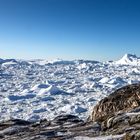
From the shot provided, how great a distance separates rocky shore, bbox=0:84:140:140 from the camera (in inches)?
624

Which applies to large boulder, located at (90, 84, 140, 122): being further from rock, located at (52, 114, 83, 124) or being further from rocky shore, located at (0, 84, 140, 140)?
rock, located at (52, 114, 83, 124)

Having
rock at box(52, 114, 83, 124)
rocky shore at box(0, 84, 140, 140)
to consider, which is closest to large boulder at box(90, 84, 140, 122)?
rocky shore at box(0, 84, 140, 140)

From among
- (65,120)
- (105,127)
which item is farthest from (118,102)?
(105,127)

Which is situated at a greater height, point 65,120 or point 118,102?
point 118,102

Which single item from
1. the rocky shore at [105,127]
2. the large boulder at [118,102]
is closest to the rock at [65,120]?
the rocky shore at [105,127]

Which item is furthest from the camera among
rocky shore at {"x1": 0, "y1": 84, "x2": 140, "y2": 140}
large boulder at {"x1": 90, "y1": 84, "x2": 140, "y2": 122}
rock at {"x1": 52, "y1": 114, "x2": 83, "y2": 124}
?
rock at {"x1": 52, "y1": 114, "x2": 83, "y2": 124}

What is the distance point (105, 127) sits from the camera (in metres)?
17.8

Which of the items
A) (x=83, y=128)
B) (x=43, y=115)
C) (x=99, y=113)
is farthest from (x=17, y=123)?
(x=43, y=115)

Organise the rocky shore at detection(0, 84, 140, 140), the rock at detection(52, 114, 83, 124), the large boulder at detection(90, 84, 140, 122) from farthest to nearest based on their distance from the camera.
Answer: the rock at detection(52, 114, 83, 124), the large boulder at detection(90, 84, 140, 122), the rocky shore at detection(0, 84, 140, 140)

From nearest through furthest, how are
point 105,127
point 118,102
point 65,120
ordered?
1. point 105,127
2. point 118,102
3. point 65,120

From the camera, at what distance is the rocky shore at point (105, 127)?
15.9m

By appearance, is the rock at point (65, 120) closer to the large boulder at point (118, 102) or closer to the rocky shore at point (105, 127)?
the rocky shore at point (105, 127)

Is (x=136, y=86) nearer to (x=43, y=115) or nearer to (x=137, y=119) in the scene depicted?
(x=137, y=119)

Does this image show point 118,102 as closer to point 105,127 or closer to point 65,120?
point 65,120
